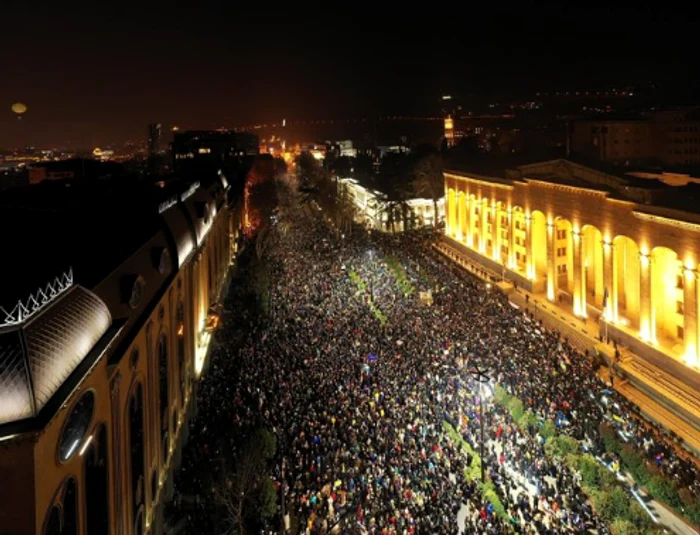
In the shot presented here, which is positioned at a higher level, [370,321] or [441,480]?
[370,321]

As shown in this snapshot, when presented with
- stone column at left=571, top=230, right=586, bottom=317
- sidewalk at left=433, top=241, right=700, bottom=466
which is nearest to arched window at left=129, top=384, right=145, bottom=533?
sidewalk at left=433, top=241, right=700, bottom=466

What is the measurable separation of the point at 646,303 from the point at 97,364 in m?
25.1

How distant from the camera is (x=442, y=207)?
2564 inches

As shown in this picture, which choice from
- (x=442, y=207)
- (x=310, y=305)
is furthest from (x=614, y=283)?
(x=442, y=207)

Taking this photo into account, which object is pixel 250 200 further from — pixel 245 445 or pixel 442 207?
pixel 245 445

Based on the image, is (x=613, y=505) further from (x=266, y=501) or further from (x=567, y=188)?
(x=567, y=188)

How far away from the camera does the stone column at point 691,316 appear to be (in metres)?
22.8

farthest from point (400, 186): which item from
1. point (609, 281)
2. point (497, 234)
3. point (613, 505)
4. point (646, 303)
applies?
point (613, 505)

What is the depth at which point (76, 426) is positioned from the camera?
7.69 m

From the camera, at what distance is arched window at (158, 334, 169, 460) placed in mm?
14133

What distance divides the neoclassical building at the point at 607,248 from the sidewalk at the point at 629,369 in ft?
2.09

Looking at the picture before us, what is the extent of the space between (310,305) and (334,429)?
13126mm

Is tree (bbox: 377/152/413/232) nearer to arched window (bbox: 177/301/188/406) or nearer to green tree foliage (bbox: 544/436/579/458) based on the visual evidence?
arched window (bbox: 177/301/188/406)

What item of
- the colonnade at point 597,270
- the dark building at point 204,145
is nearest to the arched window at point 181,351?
the colonnade at point 597,270
